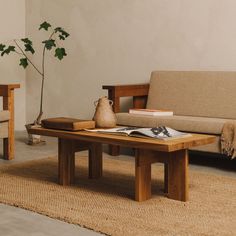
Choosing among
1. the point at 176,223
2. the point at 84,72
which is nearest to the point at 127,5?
the point at 84,72

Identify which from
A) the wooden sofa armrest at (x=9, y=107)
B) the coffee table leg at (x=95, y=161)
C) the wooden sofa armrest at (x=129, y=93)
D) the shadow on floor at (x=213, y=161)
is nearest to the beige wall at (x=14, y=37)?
the wooden sofa armrest at (x=9, y=107)

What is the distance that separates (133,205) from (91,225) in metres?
0.38

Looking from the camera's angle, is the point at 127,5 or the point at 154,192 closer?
the point at 154,192

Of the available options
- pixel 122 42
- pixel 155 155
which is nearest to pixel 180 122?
pixel 155 155

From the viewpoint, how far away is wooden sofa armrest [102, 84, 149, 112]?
384 centimetres

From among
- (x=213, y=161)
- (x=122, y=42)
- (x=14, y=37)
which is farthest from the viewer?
(x=14, y=37)

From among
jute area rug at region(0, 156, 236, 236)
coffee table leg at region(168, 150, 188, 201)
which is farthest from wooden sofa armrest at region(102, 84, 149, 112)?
coffee table leg at region(168, 150, 188, 201)

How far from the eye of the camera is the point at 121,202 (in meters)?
2.46

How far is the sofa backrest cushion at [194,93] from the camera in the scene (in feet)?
12.0

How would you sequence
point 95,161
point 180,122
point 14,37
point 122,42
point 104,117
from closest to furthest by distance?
point 104,117, point 95,161, point 180,122, point 122,42, point 14,37

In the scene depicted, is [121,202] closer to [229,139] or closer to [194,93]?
[229,139]

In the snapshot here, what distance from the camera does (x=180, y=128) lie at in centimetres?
336

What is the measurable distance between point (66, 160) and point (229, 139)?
1093 millimetres

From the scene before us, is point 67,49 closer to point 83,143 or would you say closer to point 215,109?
point 215,109
